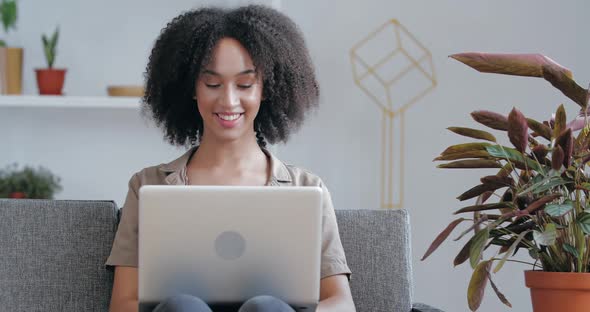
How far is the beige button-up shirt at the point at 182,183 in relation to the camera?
203cm

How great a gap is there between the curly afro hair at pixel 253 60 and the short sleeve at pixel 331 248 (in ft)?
0.87

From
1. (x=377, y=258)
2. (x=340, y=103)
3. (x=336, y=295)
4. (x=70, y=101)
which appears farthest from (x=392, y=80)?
(x=336, y=295)

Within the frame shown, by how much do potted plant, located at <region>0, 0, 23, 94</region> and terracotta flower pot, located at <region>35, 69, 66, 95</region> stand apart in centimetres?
8

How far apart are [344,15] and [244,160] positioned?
1814 millimetres

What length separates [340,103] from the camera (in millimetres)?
3832

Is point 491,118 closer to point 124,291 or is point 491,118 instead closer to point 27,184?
point 124,291

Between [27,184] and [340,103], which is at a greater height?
[340,103]

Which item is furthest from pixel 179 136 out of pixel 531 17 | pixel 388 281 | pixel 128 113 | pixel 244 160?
pixel 531 17

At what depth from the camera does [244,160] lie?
2.16 m

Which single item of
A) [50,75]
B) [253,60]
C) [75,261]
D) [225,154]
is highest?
[50,75]

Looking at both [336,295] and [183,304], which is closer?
[183,304]

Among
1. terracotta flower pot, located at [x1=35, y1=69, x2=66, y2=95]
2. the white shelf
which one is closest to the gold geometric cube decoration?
the white shelf

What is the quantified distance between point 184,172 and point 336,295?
0.45 meters

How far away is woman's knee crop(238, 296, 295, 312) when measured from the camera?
1.66 metres
